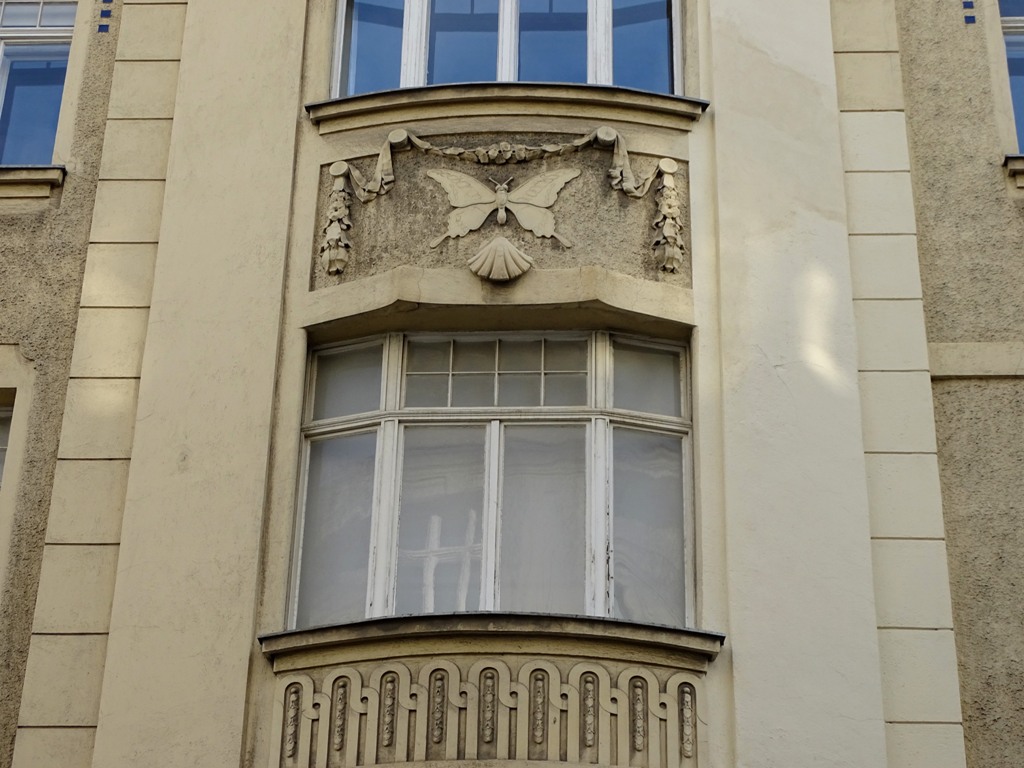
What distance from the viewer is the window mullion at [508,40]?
11.7 meters

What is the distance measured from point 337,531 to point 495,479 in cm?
98

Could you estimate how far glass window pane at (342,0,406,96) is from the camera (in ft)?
38.8

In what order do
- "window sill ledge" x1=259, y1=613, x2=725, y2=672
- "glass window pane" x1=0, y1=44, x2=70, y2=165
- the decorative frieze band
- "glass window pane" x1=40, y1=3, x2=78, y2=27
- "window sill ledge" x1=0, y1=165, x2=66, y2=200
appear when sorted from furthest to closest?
"glass window pane" x1=40, y1=3, x2=78, y2=27 < "glass window pane" x1=0, y1=44, x2=70, y2=165 < "window sill ledge" x1=0, y1=165, x2=66, y2=200 < "window sill ledge" x1=259, y1=613, x2=725, y2=672 < the decorative frieze band

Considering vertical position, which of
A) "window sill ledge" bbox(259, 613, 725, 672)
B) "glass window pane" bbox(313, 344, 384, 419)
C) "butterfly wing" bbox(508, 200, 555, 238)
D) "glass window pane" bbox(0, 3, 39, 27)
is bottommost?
"window sill ledge" bbox(259, 613, 725, 672)

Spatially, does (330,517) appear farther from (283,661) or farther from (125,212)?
(125,212)

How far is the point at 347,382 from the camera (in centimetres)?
1089

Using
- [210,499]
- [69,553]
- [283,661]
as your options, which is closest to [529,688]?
[283,661]

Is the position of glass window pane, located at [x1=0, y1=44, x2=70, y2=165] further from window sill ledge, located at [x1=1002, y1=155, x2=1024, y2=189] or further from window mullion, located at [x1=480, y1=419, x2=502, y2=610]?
window sill ledge, located at [x1=1002, y1=155, x2=1024, y2=189]

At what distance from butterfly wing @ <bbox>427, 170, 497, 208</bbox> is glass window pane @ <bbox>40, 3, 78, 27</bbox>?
10.4 ft

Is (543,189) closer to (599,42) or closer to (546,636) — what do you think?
(599,42)

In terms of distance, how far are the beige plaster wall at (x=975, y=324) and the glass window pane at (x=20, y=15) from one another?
590cm

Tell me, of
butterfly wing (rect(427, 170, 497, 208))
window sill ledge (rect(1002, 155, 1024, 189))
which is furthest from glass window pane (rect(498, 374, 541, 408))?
window sill ledge (rect(1002, 155, 1024, 189))

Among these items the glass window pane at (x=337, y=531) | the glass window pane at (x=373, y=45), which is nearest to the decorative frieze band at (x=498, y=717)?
the glass window pane at (x=337, y=531)

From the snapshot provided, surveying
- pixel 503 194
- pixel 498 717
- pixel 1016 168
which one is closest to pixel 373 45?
pixel 503 194
